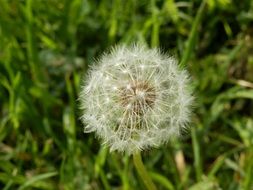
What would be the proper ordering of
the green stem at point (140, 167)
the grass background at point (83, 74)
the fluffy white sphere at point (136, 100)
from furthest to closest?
the grass background at point (83, 74) → the green stem at point (140, 167) → the fluffy white sphere at point (136, 100)

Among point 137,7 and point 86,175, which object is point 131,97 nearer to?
point 86,175

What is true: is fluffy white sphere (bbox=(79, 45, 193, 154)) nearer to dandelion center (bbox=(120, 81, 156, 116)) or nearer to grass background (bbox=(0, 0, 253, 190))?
dandelion center (bbox=(120, 81, 156, 116))

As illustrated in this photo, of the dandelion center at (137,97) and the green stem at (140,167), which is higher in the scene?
the dandelion center at (137,97)

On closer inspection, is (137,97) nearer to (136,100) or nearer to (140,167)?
(136,100)

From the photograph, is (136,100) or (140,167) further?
(140,167)

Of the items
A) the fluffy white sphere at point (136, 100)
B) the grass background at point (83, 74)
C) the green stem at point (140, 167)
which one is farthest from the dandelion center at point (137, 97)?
the grass background at point (83, 74)

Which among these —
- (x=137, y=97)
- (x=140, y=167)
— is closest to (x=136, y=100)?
(x=137, y=97)

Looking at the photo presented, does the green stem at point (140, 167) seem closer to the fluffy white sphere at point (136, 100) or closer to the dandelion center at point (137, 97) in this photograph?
the fluffy white sphere at point (136, 100)
